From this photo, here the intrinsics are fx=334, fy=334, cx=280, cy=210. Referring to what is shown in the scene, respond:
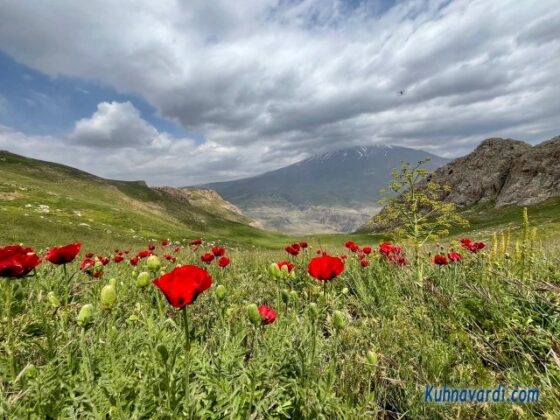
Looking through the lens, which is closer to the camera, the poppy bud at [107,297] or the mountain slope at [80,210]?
the poppy bud at [107,297]

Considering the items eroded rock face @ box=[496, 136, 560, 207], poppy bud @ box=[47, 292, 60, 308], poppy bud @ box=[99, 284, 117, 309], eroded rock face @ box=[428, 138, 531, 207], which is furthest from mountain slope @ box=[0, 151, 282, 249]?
eroded rock face @ box=[496, 136, 560, 207]

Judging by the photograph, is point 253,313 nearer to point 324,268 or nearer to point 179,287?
point 324,268

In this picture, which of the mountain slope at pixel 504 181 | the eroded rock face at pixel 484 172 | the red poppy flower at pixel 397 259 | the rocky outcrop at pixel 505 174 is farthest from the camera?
the eroded rock face at pixel 484 172

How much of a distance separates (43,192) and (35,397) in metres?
54.6

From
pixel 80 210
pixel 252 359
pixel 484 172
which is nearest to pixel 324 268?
pixel 252 359

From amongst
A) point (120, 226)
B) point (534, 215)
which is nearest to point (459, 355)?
point (120, 226)

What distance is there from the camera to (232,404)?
2160 millimetres

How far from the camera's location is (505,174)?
71.6m

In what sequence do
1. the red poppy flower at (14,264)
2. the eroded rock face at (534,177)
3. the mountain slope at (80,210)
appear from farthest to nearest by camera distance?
the eroded rock face at (534,177)
the mountain slope at (80,210)
the red poppy flower at (14,264)

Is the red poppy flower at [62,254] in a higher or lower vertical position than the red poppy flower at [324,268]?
higher

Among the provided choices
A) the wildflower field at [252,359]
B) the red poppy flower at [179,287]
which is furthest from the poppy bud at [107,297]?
the red poppy flower at [179,287]

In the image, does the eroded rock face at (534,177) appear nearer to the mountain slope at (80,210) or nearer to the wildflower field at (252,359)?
the mountain slope at (80,210)

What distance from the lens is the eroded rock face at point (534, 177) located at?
61425 mm

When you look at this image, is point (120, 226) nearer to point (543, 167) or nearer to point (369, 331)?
point (369, 331)
